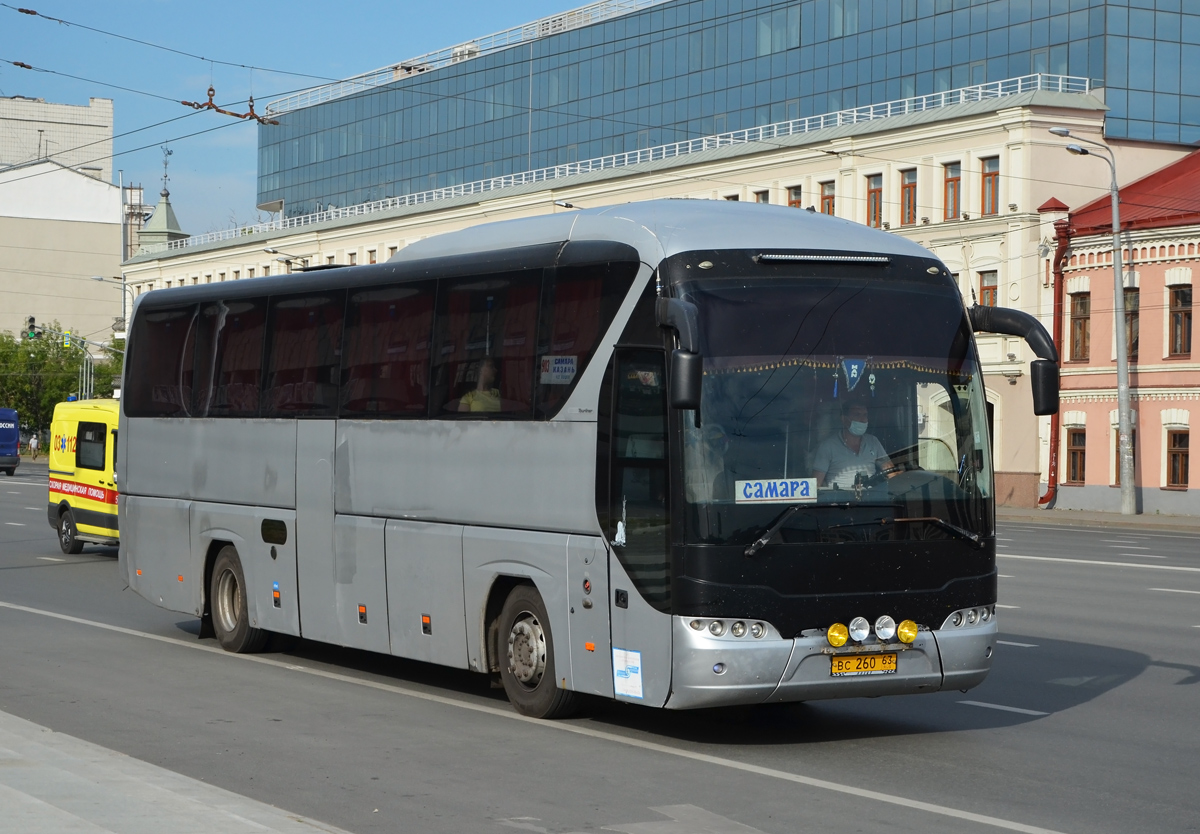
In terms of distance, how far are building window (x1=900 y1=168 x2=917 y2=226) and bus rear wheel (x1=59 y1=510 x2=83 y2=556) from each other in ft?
108

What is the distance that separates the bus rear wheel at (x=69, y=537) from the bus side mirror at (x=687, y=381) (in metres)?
20.4

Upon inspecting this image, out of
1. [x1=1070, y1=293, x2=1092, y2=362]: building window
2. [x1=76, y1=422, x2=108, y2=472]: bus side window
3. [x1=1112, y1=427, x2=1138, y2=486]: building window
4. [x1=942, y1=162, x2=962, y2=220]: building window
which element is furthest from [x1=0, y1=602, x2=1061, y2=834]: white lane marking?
[x1=942, y1=162, x2=962, y2=220]: building window

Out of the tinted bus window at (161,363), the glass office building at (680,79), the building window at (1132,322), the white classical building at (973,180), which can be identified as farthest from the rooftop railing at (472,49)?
the tinted bus window at (161,363)

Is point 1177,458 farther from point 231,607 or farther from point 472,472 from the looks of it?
point 472,472

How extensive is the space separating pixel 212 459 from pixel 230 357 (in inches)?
37.9

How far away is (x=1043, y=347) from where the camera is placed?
34.3 feet

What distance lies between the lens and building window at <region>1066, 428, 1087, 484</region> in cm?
4912

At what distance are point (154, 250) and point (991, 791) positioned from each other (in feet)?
318

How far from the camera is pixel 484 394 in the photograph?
11727mm

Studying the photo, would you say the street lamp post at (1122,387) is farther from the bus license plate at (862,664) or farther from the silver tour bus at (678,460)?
the bus license plate at (862,664)

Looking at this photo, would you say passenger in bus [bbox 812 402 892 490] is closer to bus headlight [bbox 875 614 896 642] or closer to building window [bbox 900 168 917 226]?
bus headlight [bbox 875 614 896 642]

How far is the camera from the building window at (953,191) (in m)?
52.2

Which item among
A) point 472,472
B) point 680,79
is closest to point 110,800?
point 472,472

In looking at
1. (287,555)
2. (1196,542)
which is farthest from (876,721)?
(1196,542)
